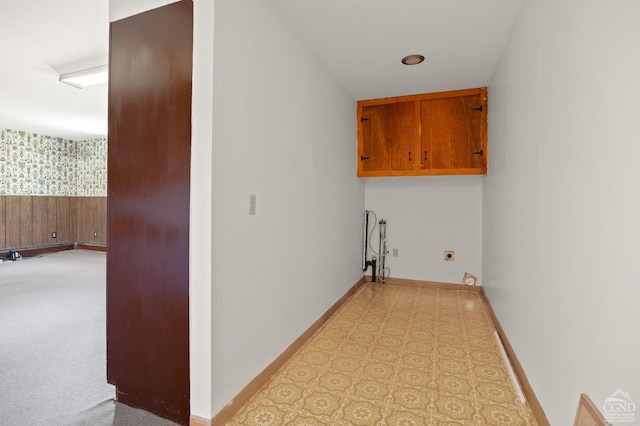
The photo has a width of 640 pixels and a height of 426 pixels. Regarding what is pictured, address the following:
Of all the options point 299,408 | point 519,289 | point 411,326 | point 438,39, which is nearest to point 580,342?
point 519,289

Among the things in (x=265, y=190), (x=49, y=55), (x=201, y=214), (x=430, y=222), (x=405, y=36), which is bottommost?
(x=430, y=222)

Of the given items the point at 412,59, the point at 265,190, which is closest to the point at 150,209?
the point at 265,190

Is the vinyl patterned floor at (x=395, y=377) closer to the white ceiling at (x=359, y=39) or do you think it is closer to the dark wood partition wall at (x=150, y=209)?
the dark wood partition wall at (x=150, y=209)

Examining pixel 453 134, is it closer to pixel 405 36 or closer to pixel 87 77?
pixel 405 36

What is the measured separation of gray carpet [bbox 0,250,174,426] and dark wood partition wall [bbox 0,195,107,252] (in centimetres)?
235

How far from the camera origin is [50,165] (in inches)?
285

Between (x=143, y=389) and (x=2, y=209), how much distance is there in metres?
6.95

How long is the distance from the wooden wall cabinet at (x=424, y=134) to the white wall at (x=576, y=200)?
1.34 m

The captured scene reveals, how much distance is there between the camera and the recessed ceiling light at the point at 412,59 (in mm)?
2785

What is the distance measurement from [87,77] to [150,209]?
269 centimetres

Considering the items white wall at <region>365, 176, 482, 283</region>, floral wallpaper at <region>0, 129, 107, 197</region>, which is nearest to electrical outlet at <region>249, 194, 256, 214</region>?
white wall at <region>365, 176, 482, 283</region>

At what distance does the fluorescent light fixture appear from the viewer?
329 centimetres

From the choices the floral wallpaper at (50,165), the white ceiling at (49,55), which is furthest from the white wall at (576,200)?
the floral wallpaper at (50,165)

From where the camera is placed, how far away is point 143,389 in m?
1.73
